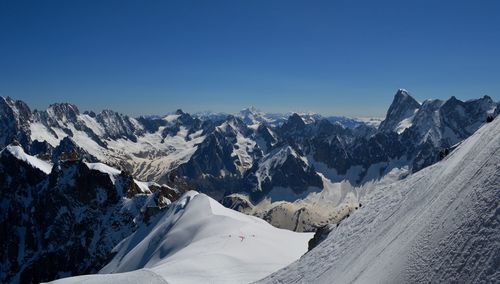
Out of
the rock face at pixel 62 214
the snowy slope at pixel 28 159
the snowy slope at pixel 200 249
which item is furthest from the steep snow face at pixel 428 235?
the snowy slope at pixel 28 159

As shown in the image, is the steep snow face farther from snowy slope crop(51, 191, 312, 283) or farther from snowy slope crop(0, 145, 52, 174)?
snowy slope crop(0, 145, 52, 174)

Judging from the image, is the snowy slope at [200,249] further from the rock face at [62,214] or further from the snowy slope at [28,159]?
the snowy slope at [28,159]

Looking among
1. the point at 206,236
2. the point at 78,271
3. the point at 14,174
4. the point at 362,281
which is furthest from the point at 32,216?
the point at 362,281

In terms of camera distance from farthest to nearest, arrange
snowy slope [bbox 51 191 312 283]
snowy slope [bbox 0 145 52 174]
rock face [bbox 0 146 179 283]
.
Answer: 1. snowy slope [bbox 0 145 52 174]
2. rock face [bbox 0 146 179 283]
3. snowy slope [bbox 51 191 312 283]

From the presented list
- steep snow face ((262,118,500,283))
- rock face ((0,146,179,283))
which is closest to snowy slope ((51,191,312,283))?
rock face ((0,146,179,283))

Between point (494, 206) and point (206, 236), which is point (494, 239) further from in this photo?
point (206, 236)

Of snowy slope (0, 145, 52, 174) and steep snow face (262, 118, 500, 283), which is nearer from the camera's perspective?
steep snow face (262, 118, 500, 283)

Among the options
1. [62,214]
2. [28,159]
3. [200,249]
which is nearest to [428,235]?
[200,249]
